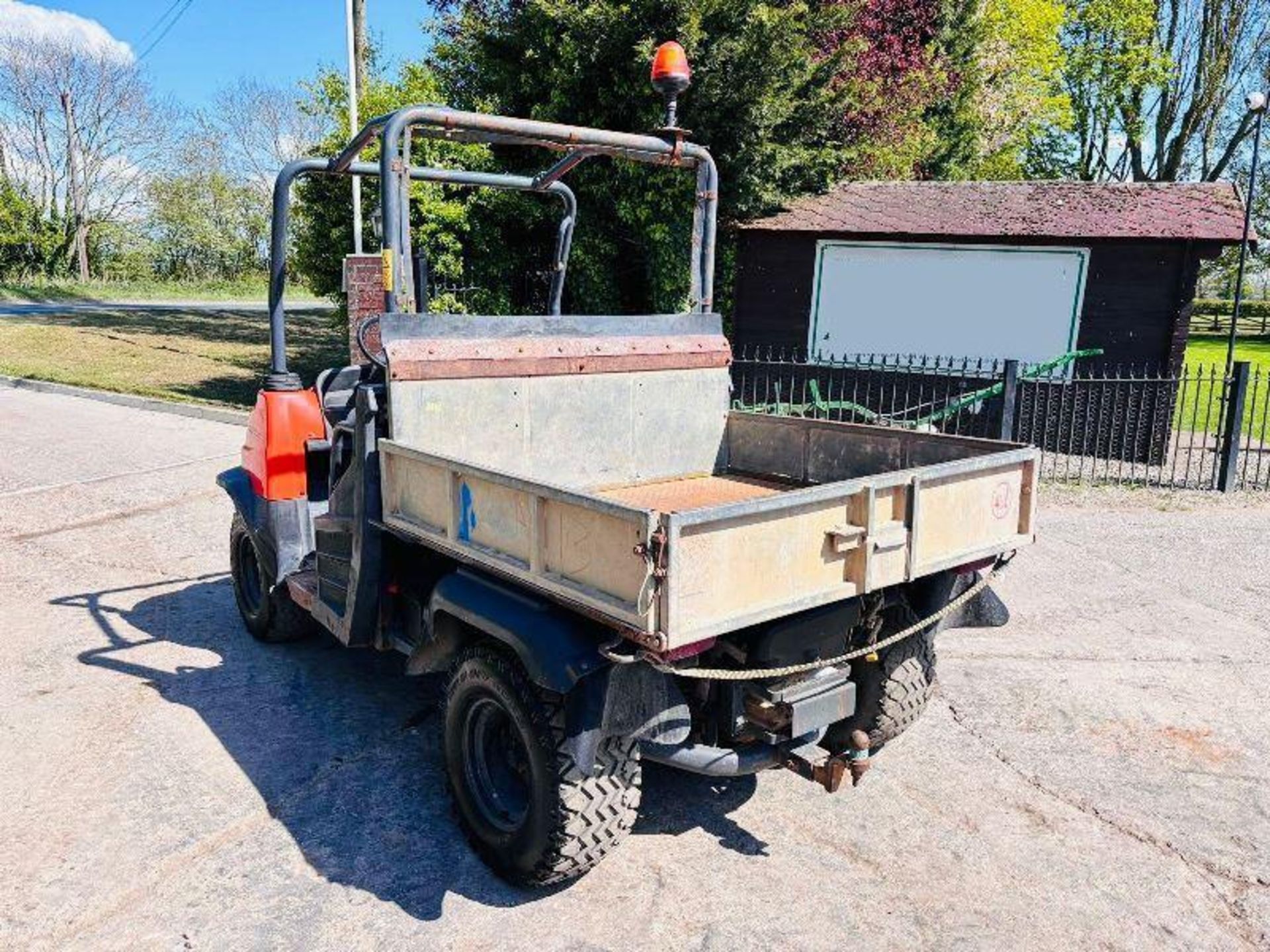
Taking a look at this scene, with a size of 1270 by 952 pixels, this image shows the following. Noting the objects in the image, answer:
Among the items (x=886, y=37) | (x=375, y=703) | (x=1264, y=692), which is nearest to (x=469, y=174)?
(x=375, y=703)

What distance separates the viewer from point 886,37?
15.6m

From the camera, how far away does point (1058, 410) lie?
11406 mm

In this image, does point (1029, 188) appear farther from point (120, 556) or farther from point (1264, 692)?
point (120, 556)

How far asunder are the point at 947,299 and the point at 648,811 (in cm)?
949

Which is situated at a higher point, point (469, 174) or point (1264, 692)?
point (469, 174)

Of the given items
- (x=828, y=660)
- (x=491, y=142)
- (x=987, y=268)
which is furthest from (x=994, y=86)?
(x=828, y=660)

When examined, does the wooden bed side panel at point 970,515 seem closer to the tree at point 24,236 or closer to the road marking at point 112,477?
the road marking at point 112,477

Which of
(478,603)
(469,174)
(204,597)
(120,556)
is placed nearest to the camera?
(478,603)

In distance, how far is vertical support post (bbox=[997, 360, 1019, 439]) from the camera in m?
9.59

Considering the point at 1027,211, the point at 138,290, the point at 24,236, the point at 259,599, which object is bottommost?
the point at 259,599

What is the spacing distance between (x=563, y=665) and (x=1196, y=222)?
1077 cm

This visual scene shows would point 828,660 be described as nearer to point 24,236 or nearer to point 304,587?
point 304,587

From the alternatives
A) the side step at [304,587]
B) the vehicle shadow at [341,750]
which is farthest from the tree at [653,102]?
the side step at [304,587]

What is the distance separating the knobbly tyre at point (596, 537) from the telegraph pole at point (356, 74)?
7003 millimetres
